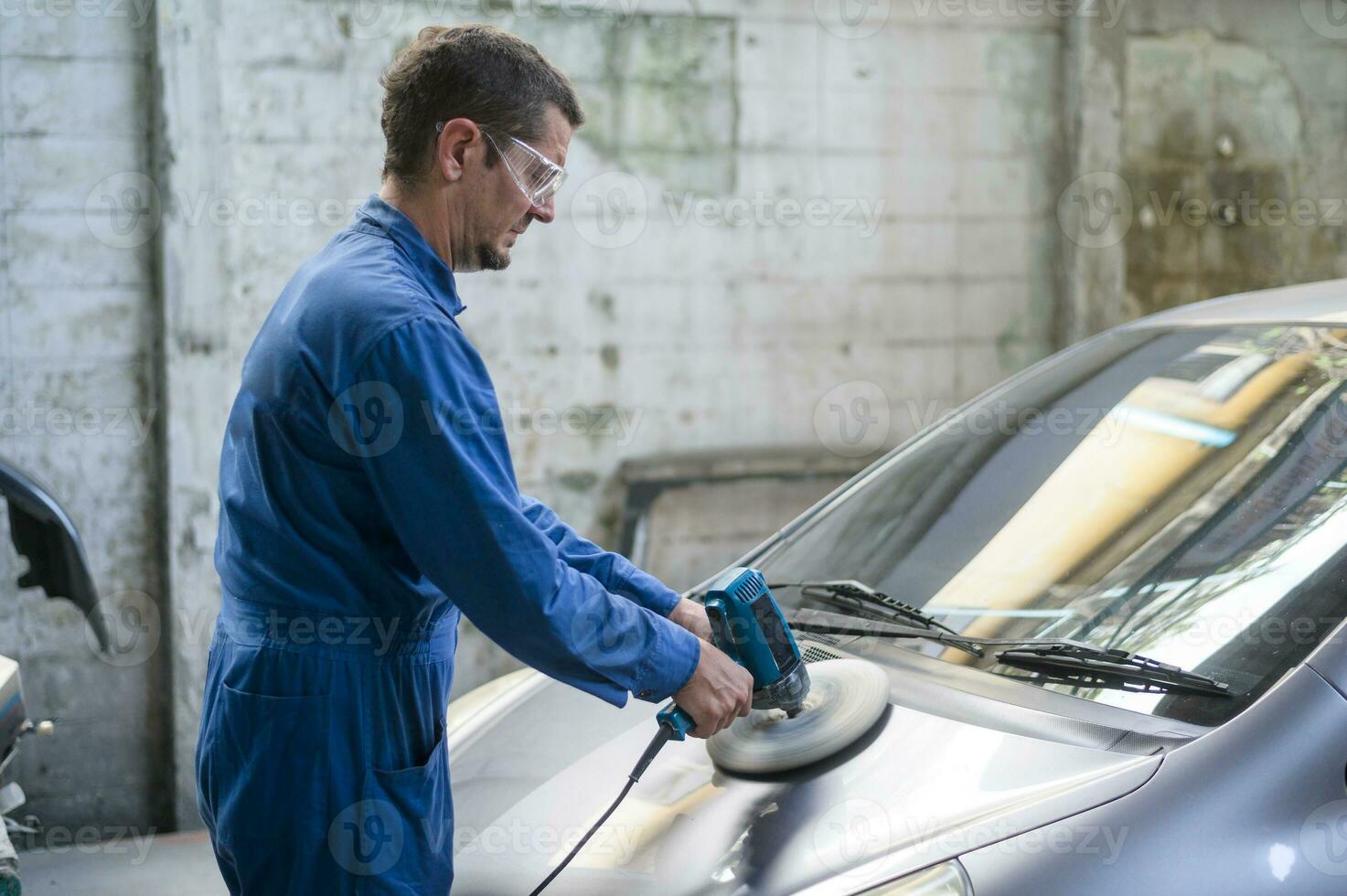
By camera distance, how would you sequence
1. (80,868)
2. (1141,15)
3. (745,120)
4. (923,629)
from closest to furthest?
(923,629) → (80,868) → (745,120) → (1141,15)

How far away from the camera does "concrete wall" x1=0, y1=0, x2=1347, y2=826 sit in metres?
4.47

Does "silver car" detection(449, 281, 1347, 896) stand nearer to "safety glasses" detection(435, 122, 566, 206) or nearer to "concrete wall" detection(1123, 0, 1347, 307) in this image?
"safety glasses" detection(435, 122, 566, 206)

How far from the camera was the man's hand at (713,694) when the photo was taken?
182 cm

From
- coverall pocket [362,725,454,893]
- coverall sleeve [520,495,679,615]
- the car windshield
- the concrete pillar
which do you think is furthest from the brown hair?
the concrete pillar

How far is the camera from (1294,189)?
5.93 meters

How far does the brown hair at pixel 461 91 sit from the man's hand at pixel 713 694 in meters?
0.86

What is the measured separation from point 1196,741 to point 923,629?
55cm

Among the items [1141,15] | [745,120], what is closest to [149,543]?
[745,120]

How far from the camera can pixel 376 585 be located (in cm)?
183

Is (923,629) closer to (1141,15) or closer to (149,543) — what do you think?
(149,543)

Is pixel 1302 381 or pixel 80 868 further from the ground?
pixel 1302 381

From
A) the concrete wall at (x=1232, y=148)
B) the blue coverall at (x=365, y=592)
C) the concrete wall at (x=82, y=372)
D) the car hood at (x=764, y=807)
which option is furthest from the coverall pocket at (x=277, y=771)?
the concrete wall at (x=1232, y=148)

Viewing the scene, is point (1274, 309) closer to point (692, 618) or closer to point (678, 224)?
point (692, 618)

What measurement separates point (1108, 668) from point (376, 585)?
1089 mm
